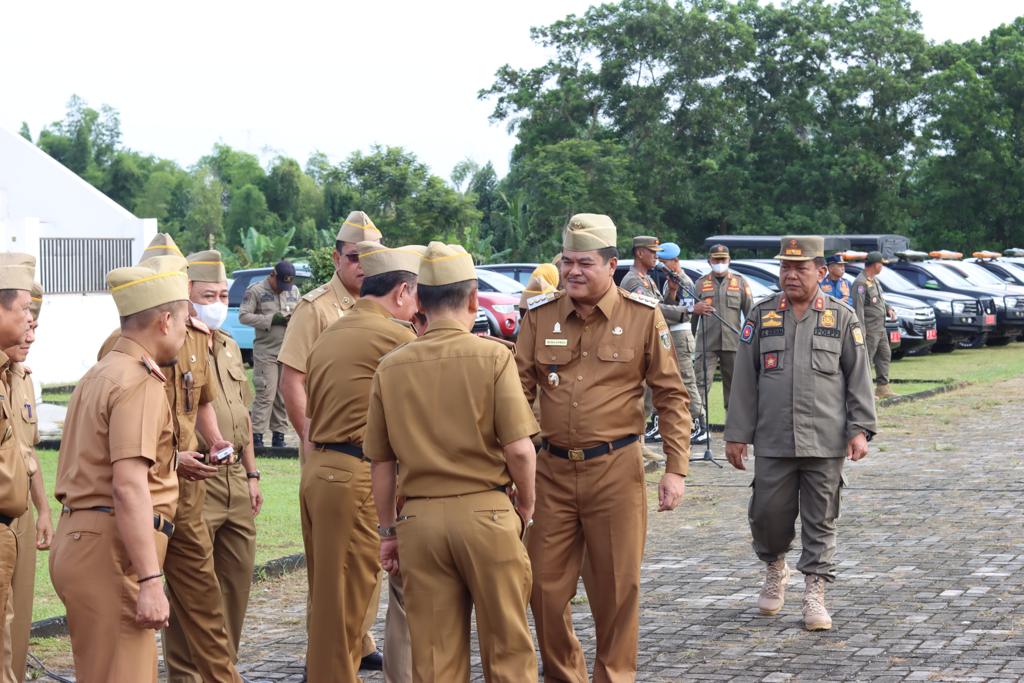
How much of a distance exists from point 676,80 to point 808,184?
6.77 meters

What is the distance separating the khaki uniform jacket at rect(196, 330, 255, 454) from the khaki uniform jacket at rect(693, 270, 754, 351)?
878 centimetres

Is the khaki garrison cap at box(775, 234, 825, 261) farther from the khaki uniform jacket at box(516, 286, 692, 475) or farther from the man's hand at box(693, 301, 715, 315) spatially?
the man's hand at box(693, 301, 715, 315)

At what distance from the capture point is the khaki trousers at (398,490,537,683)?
16.4ft

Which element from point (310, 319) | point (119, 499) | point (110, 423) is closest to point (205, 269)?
point (310, 319)

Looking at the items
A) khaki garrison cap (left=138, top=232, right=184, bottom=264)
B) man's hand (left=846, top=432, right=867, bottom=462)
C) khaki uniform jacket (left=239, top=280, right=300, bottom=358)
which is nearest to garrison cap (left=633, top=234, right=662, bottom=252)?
khaki uniform jacket (left=239, top=280, right=300, bottom=358)

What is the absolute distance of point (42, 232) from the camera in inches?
1033

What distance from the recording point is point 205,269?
6770 mm

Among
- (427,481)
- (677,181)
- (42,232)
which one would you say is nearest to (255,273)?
(42,232)

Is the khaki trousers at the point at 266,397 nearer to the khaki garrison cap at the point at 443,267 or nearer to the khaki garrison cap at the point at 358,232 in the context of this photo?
the khaki garrison cap at the point at 358,232

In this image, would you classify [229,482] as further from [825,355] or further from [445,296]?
[825,355]

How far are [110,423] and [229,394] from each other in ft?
6.34

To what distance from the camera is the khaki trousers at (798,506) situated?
762cm

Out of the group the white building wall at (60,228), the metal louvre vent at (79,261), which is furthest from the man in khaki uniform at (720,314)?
the metal louvre vent at (79,261)

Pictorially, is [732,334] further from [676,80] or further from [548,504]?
[676,80]
